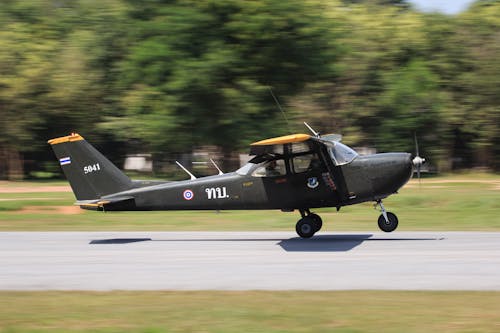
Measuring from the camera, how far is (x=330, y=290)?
1056cm

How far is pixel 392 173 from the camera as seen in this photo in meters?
16.0

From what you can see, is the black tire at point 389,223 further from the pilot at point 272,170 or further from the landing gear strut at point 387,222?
the pilot at point 272,170

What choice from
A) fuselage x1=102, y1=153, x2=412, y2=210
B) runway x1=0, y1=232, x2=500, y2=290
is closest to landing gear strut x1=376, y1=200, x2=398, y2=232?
runway x1=0, y1=232, x2=500, y2=290

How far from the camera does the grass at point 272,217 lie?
65.8 feet

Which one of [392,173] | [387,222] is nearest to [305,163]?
[392,173]

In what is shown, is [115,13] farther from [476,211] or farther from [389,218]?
[389,218]

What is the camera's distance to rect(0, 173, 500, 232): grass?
20.1 metres

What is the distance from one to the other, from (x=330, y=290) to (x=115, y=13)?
38269 mm

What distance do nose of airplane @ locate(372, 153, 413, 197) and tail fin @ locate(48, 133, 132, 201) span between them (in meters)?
5.70

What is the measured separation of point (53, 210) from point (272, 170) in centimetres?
1090

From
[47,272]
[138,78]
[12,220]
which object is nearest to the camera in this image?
[47,272]

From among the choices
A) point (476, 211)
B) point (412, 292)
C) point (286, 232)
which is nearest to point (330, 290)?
point (412, 292)

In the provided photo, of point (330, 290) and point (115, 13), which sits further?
point (115, 13)

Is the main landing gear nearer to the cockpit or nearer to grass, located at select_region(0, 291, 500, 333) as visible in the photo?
the cockpit
